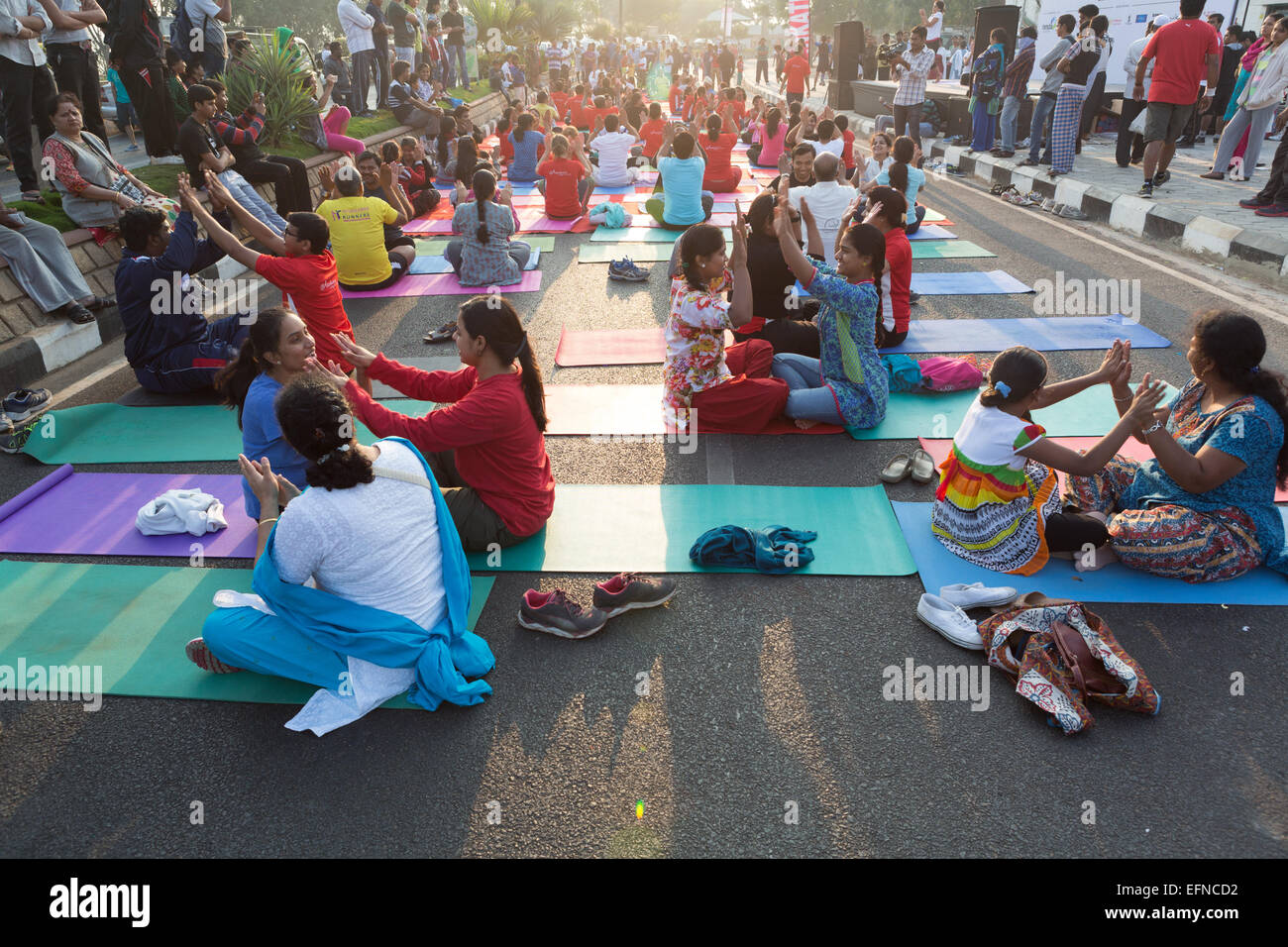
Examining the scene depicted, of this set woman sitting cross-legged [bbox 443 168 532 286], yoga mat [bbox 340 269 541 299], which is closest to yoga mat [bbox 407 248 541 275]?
yoga mat [bbox 340 269 541 299]

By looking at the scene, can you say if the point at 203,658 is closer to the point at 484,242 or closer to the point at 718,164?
the point at 484,242

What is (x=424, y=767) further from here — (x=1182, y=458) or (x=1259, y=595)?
(x=1259, y=595)

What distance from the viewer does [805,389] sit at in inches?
221

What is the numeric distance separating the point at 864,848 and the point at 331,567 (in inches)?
82.5

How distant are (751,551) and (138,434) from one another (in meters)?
4.33

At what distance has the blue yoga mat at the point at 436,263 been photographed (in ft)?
31.3

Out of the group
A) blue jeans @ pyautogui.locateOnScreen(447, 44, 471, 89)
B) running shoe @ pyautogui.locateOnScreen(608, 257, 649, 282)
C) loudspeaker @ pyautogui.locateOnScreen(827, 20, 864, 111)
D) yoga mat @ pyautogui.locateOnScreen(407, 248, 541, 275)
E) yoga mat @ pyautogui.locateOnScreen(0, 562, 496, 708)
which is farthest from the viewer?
blue jeans @ pyautogui.locateOnScreen(447, 44, 471, 89)

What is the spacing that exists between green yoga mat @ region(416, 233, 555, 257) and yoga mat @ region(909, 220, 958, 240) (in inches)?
183

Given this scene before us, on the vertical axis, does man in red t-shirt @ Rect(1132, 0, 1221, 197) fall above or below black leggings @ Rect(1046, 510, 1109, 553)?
above

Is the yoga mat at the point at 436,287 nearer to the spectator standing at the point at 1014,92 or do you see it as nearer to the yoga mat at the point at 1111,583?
the yoga mat at the point at 1111,583

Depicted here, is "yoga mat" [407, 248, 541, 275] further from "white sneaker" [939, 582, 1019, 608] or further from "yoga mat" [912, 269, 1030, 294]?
"white sneaker" [939, 582, 1019, 608]

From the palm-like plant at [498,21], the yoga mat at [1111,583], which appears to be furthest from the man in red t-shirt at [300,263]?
the palm-like plant at [498,21]

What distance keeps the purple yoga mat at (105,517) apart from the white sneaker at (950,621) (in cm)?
337

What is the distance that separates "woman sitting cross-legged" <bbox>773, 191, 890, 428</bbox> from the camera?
5164mm
